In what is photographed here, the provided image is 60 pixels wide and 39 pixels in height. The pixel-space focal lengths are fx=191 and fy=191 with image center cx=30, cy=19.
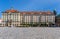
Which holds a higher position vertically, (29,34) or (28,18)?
(28,18)

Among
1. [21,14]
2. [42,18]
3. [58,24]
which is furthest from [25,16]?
[58,24]

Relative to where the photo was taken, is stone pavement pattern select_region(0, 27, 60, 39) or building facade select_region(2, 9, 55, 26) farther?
building facade select_region(2, 9, 55, 26)

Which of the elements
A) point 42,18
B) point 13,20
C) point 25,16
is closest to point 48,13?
point 42,18

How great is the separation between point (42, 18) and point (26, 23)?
1062 centimetres

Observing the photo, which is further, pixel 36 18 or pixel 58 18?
pixel 58 18

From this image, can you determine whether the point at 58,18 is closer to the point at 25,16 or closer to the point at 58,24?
the point at 58,24

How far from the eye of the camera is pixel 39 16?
120 metres

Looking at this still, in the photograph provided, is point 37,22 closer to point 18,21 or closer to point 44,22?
point 44,22

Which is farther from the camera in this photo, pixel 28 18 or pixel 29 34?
pixel 28 18

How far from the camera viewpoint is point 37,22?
395ft

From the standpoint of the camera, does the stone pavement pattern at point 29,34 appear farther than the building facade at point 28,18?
No

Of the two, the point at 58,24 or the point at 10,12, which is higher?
the point at 10,12

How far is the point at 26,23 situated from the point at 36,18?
7040mm

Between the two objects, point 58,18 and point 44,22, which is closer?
point 44,22
